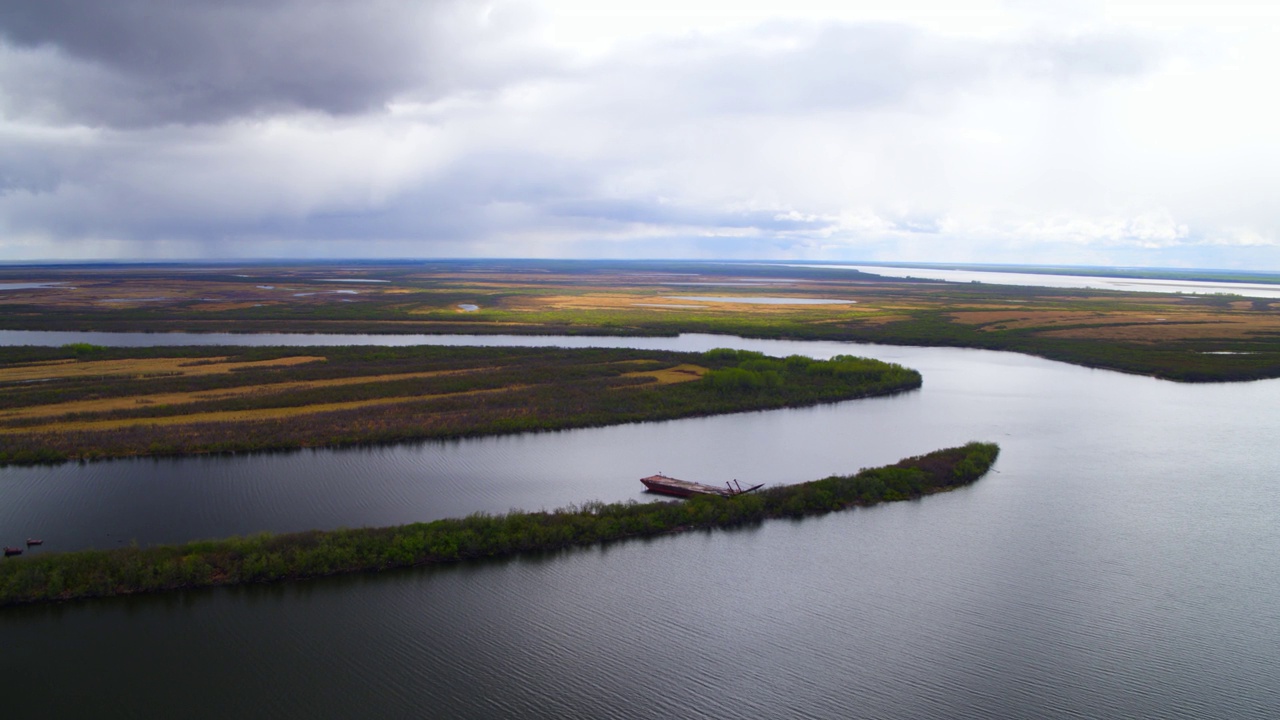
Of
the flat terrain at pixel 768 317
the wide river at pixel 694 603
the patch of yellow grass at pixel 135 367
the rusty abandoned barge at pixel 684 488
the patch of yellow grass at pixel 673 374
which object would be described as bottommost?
the wide river at pixel 694 603

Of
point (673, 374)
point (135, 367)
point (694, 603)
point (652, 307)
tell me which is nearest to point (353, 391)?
point (135, 367)

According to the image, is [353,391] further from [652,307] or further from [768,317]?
[652,307]

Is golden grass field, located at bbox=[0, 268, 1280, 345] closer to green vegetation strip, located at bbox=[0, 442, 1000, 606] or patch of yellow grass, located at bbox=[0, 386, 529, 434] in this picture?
patch of yellow grass, located at bbox=[0, 386, 529, 434]

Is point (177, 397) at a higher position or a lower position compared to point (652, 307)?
lower

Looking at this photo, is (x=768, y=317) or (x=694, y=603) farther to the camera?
(x=768, y=317)

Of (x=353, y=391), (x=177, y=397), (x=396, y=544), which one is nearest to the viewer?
(x=396, y=544)

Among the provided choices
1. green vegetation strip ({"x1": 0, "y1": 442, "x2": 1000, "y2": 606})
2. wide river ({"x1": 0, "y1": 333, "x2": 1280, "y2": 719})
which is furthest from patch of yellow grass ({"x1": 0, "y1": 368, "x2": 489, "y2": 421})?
green vegetation strip ({"x1": 0, "y1": 442, "x2": 1000, "y2": 606})

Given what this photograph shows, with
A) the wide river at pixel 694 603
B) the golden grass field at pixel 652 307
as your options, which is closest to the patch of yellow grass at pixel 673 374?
the wide river at pixel 694 603

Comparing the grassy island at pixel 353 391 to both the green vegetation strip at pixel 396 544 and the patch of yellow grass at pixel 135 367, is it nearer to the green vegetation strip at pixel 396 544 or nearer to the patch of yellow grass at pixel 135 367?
the patch of yellow grass at pixel 135 367
